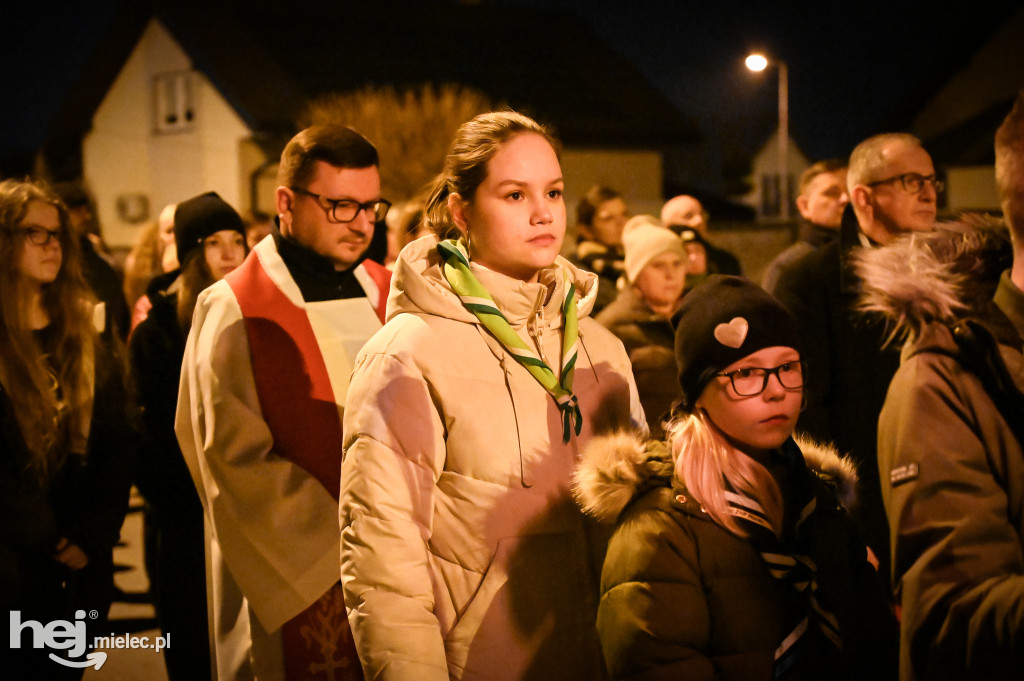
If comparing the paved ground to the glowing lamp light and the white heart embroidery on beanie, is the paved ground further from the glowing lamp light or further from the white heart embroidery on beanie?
the glowing lamp light

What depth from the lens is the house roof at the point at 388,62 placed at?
28.5m

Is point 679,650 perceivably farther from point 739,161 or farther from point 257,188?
point 739,161

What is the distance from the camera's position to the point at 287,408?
11.1 ft

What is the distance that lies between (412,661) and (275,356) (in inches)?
55.2

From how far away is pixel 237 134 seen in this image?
28.0 meters

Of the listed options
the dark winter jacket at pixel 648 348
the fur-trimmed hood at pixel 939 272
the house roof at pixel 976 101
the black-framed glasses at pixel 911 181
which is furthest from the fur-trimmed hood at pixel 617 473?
the house roof at pixel 976 101

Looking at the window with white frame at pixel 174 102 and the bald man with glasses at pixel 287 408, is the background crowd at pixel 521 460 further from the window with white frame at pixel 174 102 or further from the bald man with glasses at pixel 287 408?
the window with white frame at pixel 174 102

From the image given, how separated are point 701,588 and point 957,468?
629 mm

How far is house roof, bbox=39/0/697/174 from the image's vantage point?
28.5 meters

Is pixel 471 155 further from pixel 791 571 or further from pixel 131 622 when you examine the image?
pixel 131 622

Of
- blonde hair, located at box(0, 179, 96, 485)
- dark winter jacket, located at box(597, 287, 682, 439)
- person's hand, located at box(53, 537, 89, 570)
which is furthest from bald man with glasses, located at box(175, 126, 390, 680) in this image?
dark winter jacket, located at box(597, 287, 682, 439)

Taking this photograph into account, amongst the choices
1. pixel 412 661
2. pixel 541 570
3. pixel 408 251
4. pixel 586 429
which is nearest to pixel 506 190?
pixel 408 251

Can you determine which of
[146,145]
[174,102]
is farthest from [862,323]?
[146,145]

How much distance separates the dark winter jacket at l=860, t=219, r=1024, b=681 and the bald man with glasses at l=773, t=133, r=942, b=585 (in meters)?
1.79
